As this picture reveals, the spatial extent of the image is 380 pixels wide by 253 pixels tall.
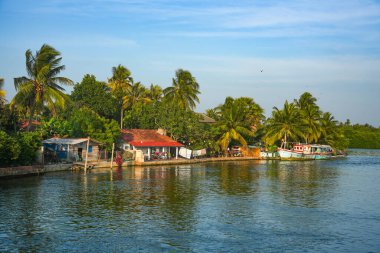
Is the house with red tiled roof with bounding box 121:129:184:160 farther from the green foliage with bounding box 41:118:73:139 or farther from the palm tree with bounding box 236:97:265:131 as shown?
the palm tree with bounding box 236:97:265:131

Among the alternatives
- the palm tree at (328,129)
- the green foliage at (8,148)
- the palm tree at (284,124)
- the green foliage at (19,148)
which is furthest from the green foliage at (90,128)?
the palm tree at (328,129)

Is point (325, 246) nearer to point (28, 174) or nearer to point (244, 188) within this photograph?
point (244, 188)

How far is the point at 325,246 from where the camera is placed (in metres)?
22.3

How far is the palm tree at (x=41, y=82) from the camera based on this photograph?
47.3m

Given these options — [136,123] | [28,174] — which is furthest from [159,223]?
[136,123]

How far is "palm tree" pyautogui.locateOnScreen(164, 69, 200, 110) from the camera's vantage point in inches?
3135

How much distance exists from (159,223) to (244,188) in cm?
1647

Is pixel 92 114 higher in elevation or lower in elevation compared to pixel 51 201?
higher

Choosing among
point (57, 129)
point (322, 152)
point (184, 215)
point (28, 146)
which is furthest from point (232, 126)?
point (184, 215)

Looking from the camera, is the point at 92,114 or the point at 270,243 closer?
the point at 270,243

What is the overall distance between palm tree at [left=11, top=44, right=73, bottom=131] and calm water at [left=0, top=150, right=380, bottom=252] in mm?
8247

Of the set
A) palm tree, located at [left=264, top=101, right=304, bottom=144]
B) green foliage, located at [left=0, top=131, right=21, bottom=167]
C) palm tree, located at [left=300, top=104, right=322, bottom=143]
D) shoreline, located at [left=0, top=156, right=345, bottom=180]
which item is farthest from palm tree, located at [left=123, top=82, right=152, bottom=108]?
green foliage, located at [left=0, top=131, right=21, bottom=167]

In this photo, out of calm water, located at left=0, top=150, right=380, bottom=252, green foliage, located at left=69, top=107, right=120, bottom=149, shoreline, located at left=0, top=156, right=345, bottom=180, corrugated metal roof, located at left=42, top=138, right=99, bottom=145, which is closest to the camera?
calm water, located at left=0, top=150, right=380, bottom=252

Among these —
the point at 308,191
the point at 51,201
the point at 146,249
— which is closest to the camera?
the point at 146,249
